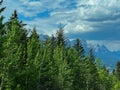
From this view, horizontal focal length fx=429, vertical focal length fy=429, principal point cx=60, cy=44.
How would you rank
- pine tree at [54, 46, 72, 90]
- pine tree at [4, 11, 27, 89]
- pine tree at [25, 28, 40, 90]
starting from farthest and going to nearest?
pine tree at [54, 46, 72, 90] → pine tree at [25, 28, 40, 90] → pine tree at [4, 11, 27, 89]

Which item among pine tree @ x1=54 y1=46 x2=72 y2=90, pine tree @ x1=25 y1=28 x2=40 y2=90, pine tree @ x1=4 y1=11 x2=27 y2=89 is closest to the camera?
pine tree @ x1=4 y1=11 x2=27 y2=89

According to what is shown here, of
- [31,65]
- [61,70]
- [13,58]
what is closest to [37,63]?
[31,65]

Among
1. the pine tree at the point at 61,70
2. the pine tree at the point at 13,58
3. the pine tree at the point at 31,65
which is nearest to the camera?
the pine tree at the point at 13,58

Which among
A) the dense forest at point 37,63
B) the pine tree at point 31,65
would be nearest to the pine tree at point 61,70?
the dense forest at point 37,63

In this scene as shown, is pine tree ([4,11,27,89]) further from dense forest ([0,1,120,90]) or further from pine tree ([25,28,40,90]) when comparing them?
pine tree ([25,28,40,90])

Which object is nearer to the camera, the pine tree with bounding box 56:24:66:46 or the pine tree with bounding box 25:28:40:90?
the pine tree with bounding box 25:28:40:90

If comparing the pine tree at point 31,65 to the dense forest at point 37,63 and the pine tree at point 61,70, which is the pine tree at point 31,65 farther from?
the pine tree at point 61,70

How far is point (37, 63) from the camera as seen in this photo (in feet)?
271

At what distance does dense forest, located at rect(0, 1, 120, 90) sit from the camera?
65375 millimetres

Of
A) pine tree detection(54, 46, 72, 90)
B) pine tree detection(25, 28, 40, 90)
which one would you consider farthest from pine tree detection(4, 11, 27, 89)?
pine tree detection(54, 46, 72, 90)

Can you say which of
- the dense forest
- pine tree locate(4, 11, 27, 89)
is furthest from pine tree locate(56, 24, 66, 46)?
pine tree locate(4, 11, 27, 89)

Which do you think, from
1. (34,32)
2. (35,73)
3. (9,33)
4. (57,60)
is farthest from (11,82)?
(57,60)

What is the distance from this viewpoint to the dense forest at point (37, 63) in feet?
214

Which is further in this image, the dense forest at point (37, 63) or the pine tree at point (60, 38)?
the pine tree at point (60, 38)
